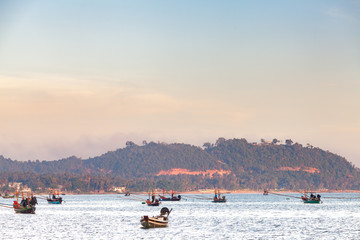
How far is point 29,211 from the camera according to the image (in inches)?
6309

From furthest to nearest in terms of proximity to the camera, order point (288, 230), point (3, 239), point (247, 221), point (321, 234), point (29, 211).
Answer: point (29, 211)
point (247, 221)
point (288, 230)
point (321, 234)
point (3, 239)

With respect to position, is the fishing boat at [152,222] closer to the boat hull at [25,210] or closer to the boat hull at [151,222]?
the boat hull at [151,222]

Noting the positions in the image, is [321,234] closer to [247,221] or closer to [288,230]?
[288,230]

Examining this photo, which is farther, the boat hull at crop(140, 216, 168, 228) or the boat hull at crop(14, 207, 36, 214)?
the boat hull at crop(14, 207, 36, 214)

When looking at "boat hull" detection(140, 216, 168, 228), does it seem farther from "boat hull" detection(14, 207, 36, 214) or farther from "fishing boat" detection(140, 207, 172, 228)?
"boat hull" detection(14, 207, 36, 214)

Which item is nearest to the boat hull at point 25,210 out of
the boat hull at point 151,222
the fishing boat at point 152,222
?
the fishing boat at point 152,222

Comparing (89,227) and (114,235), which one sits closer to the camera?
(114,235)

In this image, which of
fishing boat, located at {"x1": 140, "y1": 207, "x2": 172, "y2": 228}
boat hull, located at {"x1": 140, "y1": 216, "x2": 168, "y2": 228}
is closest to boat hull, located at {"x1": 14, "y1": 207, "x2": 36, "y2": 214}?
fishing boat, located at {"x1": 140, "y1": 207, "x2": 172, "y2": 228}

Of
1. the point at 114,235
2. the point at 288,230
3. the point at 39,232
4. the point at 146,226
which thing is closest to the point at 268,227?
the point at 288,230

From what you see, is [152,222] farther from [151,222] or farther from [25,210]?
[25,210]

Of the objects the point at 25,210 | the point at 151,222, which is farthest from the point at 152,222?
the point at 25,210

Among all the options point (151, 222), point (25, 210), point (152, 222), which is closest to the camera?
point (151, 222)

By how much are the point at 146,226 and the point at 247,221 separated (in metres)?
33.0

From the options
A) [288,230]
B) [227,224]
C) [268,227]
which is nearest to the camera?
[288,230]
